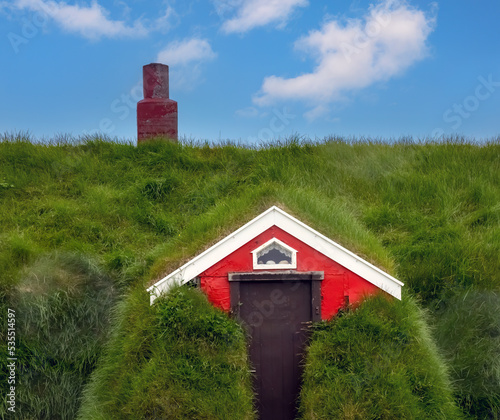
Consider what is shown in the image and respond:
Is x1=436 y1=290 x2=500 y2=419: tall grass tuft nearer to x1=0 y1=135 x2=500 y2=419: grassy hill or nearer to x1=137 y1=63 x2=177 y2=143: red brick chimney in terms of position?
x1=0 y1=135 x2=500 y2=419: grassy hill

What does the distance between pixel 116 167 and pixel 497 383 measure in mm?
11258

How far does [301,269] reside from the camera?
804 centimetres

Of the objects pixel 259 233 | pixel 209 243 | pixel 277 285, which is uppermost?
pixel 259 233

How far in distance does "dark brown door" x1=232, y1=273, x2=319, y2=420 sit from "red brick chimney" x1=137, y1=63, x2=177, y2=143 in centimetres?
954

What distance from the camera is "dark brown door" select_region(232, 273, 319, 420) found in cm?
803

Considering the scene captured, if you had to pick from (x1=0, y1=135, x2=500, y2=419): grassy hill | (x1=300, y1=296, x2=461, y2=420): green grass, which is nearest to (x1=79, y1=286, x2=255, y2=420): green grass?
(x1=0, y1=135, x2=500, y2=419): grassy hill

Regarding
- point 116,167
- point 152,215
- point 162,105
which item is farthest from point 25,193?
point 162,105

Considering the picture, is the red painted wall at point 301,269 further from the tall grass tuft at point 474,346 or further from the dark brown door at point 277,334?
the tall grass tuft at point 474,346

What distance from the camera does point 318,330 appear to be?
8.06m

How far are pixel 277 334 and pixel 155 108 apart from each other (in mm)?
10201

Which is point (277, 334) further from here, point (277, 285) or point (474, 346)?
point (474, 346)

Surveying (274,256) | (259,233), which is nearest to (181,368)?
(274,256)

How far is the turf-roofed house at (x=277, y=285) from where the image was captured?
26.1ft

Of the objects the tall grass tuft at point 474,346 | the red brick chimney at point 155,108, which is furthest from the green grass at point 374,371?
the red brick chimney at point 155,108
